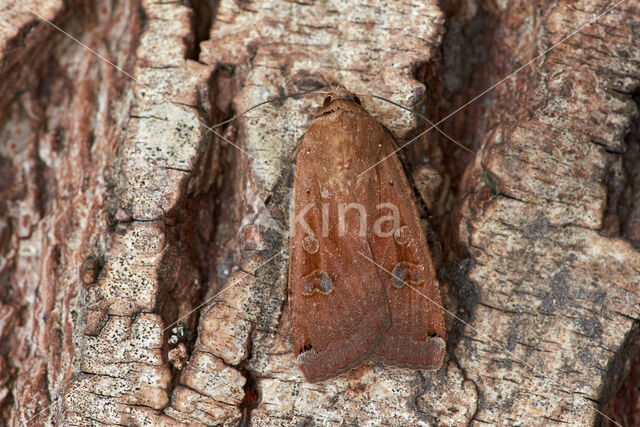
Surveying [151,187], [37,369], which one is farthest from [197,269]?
[37,369]

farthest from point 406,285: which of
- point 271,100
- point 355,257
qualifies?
point 271,100

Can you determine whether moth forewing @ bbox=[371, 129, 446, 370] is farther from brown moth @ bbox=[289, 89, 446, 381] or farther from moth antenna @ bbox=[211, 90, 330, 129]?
moth antenna @ bbox=[211, 90, 330, 129]

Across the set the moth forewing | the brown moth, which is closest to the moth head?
the brown moth

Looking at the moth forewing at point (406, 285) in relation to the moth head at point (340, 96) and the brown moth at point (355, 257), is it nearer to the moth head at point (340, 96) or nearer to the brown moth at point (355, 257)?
the brown moth at point (355, 257)

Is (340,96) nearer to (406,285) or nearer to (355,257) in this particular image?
(355,257)

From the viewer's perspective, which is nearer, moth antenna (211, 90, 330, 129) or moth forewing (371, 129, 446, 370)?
moth forewing (371, 129, 446, 370)

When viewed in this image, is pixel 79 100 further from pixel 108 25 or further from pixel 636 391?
pixel 636 391

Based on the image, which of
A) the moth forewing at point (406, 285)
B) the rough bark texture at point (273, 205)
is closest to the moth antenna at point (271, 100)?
the rough bark texture at point (273, 205)

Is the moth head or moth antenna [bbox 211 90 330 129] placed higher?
A: the moth head
